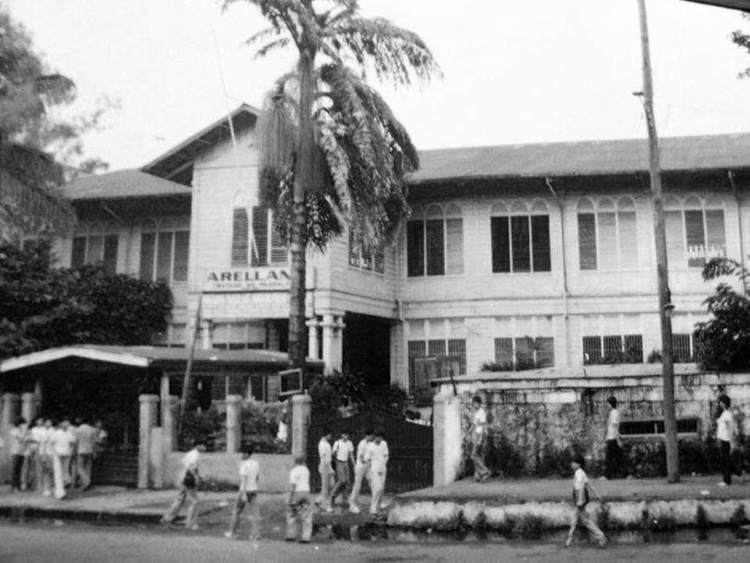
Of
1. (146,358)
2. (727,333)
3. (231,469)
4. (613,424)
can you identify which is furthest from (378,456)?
(146,358)

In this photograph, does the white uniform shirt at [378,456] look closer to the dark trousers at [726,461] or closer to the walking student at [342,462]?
the walking student at [342,462]

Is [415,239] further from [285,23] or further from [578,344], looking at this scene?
[285,23]

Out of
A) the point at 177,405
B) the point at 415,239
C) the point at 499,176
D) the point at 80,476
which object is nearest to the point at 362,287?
the point at 415,239

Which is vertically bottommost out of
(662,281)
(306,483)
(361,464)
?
(306,483)

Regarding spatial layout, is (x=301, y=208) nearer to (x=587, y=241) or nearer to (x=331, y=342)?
(x=331, y=342)

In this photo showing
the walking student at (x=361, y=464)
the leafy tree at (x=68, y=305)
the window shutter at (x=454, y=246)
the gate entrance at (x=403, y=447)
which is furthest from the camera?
the window shutter at (x=454, y=246)

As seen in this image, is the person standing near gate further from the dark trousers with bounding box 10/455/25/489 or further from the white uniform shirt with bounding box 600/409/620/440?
the white uniform shirt with bounding box 600/409/620/440

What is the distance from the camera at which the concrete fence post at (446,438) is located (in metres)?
14.9

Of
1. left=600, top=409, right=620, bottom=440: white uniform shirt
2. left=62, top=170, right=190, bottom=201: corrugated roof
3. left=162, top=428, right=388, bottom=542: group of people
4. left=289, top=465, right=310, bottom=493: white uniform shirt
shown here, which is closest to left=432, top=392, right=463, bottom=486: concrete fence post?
left=162, top=428, right=388, bottom=542: group of people

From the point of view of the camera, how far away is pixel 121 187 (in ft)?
87.9

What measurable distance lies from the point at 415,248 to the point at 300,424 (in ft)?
32.7

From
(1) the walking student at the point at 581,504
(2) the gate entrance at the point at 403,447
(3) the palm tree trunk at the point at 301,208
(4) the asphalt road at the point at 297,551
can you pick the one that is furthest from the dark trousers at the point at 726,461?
(3) the palm tree trunk at the point at 301,208

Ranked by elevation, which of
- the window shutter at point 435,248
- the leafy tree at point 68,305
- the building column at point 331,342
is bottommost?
the building column at point 331,342

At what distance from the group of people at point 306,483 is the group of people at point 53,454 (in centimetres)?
344
